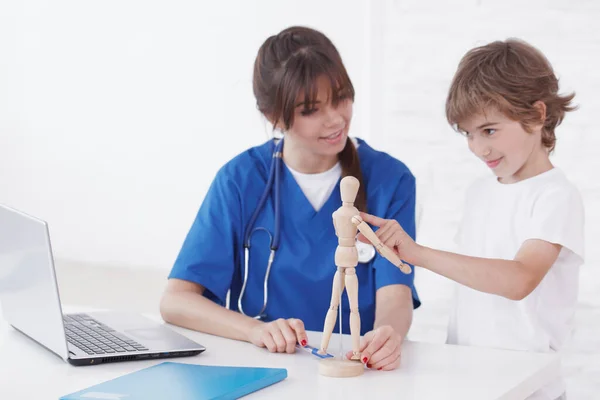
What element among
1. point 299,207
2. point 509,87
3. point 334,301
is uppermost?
point 509,87

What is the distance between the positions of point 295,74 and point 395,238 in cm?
50

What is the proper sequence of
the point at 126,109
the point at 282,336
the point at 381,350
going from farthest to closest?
the point at 126,109 < the point at 282,336 < the point at 381,350

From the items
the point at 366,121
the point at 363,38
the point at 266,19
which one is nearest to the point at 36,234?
the point at 366,121

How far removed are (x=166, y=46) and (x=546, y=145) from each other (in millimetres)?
2694

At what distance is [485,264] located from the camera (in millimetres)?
1656

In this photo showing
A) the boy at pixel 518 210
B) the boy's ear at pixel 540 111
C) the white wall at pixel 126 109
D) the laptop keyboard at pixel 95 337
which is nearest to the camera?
the laptop keyboard at pixel 95 337

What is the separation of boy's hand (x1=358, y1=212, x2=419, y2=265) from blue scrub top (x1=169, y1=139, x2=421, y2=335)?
313 millimetres

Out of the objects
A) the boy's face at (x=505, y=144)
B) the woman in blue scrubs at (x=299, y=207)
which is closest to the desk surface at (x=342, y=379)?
the woman in blue scrubs at (x=299, y=207)

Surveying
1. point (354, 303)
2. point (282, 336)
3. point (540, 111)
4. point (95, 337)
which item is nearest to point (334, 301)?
point (354, 303)

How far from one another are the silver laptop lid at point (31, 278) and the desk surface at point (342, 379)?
51 mm

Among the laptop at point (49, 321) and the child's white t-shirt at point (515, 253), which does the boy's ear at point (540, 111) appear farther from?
the laptop at point (49, 321)

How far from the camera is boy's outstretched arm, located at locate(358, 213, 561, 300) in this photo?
5.19ft

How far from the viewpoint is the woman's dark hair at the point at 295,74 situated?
6.19 feet

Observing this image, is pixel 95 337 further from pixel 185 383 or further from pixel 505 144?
pixel 505 144
